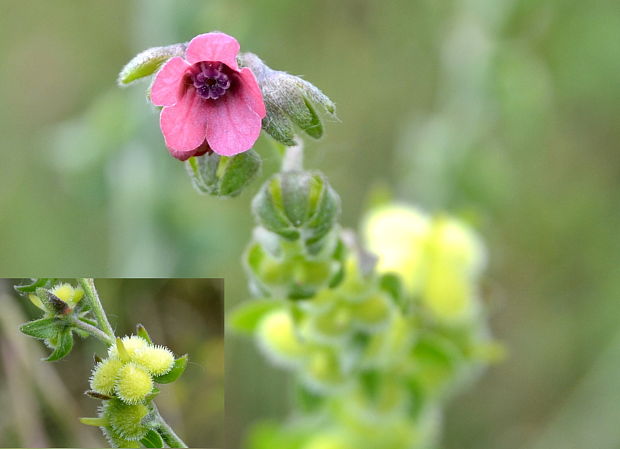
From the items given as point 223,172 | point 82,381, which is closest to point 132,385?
point 82,381

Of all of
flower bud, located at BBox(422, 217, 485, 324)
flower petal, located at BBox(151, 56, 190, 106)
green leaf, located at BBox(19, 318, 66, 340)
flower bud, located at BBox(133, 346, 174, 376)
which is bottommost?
flower bud, located at BBox(133, 346, 174, 376)

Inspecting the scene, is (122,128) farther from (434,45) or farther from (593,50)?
(593,50)

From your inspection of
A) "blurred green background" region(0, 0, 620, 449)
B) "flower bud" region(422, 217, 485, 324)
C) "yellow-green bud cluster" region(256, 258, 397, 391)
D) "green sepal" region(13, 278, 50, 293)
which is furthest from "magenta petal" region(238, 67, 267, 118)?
"blurred green background" region(0, 0, 620, 449)

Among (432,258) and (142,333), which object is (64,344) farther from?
(432,258)

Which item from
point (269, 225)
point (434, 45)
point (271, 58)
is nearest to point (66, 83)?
point (271, 58)

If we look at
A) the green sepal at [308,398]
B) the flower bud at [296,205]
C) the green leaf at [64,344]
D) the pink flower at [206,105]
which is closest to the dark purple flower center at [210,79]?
the pink flower at [206,105]

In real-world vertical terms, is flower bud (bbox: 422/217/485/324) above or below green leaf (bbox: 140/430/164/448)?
above

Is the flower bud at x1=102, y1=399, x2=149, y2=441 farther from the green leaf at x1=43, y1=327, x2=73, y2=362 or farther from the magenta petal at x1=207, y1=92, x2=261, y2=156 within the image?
the magenta petal at x1=207, y1=92, x2=261, y2=156

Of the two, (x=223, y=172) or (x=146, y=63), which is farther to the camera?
(x=223, y=172)
